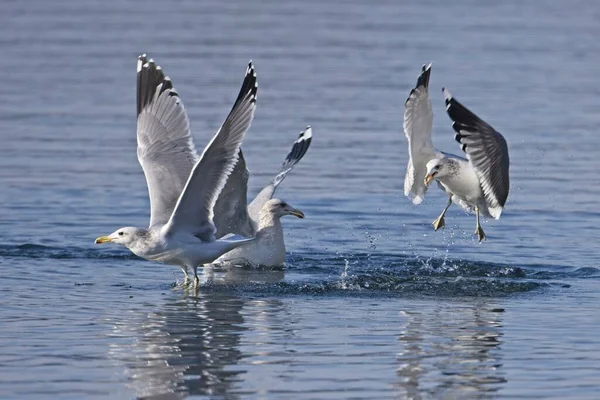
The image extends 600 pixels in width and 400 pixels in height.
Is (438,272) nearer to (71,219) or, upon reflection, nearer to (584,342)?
(584,342)

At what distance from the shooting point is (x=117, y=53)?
24.8 metres

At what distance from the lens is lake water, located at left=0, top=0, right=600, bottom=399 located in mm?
8727

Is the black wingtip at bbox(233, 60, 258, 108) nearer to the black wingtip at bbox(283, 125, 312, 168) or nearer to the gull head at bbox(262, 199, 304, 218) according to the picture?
the gull head at bbox(262, 199, 304, 218)

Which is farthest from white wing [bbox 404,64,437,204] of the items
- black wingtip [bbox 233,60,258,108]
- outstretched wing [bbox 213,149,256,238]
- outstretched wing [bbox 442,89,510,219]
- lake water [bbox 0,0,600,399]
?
black wingtip [bbox 233,60,258,108]

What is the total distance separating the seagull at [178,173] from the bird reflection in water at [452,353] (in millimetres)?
1754

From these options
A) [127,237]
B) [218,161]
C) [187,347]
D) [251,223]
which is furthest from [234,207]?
[187,347]

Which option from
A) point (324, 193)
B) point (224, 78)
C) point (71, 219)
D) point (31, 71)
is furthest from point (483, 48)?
point (71, 219)

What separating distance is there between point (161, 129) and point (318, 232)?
7.52 ft

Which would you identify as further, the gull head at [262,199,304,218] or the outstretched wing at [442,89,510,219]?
the gull head at [262,199,304,218]

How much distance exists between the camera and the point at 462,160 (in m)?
12.9

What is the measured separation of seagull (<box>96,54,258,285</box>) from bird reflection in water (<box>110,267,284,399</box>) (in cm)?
40

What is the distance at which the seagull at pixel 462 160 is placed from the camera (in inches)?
486

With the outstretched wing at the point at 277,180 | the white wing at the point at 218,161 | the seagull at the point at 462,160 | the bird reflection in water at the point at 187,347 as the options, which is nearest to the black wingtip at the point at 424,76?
the seagull at the point at 462,160

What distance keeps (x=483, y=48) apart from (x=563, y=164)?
9601 mm
